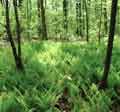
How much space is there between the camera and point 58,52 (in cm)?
735

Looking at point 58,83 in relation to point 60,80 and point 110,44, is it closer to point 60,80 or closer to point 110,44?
point 60,80

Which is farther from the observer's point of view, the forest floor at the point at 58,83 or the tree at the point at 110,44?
the tree at the point at 110,44

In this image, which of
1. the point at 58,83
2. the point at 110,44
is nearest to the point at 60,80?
the point at 58,83

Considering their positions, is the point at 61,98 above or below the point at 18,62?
below

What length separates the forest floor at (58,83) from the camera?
4.38 m

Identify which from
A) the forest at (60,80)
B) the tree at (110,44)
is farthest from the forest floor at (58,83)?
the tree at (110,44)

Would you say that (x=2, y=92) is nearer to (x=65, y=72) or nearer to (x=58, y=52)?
(x=65, y=72)

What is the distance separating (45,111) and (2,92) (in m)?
1.19

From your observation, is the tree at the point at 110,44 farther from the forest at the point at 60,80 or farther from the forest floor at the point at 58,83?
the forest floor at the point at 58,83

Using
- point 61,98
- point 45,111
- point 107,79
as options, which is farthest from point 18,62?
point 107,79

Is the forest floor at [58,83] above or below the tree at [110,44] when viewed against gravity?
below

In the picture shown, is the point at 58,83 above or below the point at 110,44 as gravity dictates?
below

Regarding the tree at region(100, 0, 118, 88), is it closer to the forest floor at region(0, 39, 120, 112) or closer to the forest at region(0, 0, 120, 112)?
the forest at region(0, 0, 120, 112)

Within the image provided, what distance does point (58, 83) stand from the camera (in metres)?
5.16
